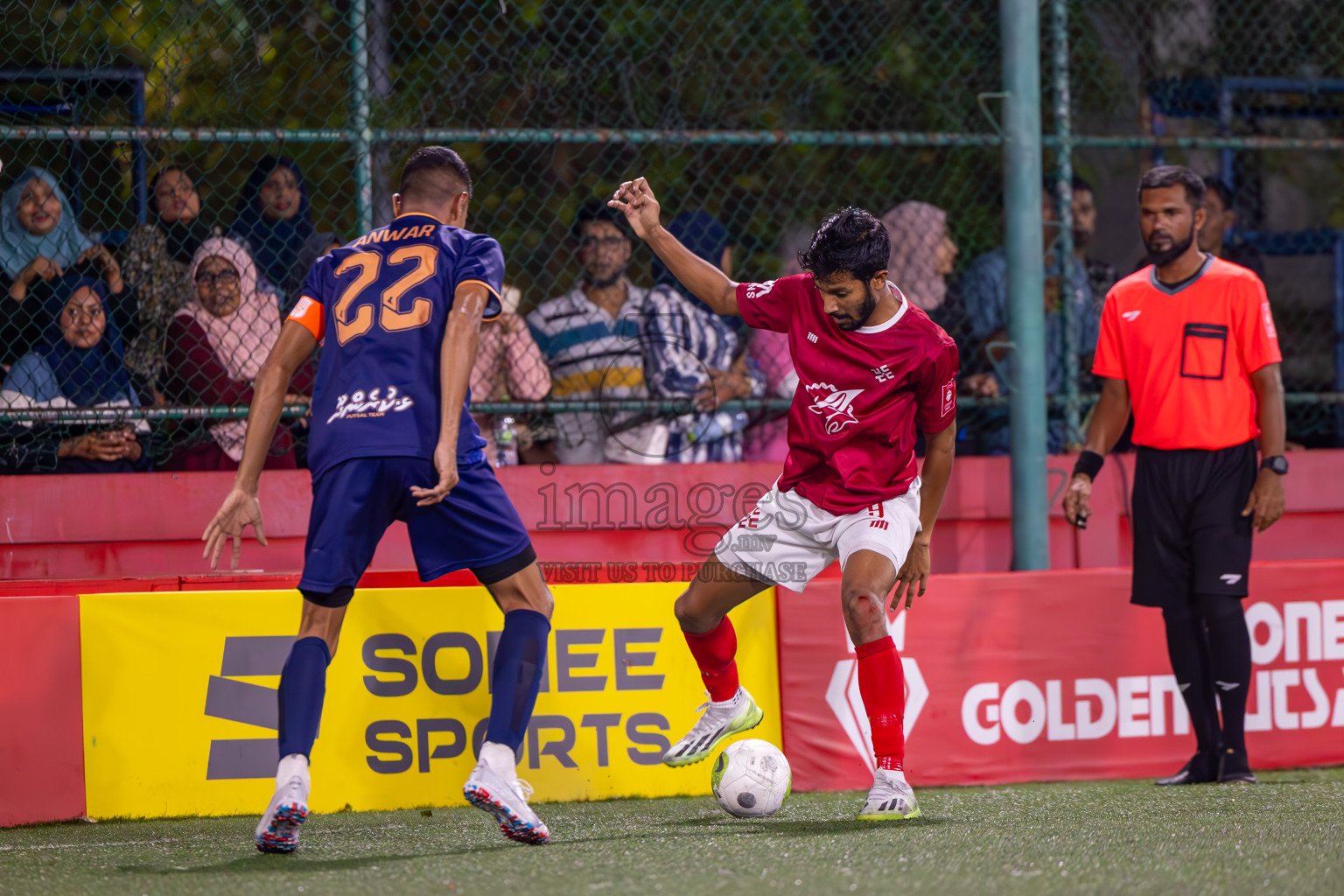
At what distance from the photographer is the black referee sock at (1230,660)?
5176 mm

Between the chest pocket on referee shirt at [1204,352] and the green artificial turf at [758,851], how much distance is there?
5.07ft

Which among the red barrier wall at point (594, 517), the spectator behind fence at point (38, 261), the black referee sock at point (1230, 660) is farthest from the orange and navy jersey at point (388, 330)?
the black referee sock at point (1230, 660)

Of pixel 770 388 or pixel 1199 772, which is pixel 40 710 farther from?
pixel 1199 772

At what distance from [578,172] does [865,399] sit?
3.14 m

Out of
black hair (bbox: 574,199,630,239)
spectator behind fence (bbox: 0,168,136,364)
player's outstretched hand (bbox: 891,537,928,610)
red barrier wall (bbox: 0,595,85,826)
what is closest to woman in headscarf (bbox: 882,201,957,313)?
black hair (bbox: 574,199,630,239)

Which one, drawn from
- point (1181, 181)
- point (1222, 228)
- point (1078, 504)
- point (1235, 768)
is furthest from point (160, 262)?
point (1222, 228)

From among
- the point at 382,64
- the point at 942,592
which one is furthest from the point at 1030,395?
the point at 382,64

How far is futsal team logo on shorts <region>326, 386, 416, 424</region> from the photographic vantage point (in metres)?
3.85

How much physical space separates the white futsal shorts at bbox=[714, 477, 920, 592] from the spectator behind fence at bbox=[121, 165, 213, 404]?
8.91ft

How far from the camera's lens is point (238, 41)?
5.98 m

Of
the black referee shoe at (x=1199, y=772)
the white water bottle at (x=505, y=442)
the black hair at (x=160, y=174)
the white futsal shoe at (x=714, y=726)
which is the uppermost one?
the black hair at (x=160, y=174)

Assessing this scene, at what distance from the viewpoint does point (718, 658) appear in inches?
183

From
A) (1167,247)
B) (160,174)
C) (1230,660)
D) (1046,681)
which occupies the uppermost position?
(160,174)

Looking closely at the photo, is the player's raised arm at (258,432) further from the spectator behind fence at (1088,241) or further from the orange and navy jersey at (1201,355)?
the spectator behind fence at (1088,241)
